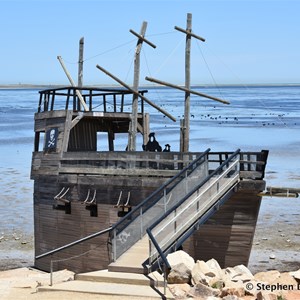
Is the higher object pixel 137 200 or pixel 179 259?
pixel 137 200

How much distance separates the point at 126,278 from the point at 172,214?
2.45 meters

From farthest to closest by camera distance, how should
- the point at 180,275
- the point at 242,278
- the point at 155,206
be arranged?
1. the point at 155,206
2. the point at 242,278
3. the point at 180,275

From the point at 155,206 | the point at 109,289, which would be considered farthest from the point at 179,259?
the point at 109,289

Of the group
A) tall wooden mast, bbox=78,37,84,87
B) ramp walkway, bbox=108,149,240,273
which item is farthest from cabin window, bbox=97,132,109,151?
ramp walkway, bbox=108,149,240,273

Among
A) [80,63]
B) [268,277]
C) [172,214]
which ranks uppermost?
[80,63]

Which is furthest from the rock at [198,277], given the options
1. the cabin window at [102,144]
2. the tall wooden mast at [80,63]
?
the cabin window at [102,144]

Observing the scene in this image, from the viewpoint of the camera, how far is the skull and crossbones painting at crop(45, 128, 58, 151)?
87.1 feet

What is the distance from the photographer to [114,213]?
78.5ft

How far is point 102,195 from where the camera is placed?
24312 mm

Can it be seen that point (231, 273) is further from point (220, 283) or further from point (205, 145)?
point (205, 145)

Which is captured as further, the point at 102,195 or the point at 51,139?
the point at 51,139

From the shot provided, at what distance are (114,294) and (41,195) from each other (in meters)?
10.3

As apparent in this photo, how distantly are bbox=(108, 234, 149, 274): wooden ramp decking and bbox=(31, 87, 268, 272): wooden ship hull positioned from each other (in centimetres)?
156

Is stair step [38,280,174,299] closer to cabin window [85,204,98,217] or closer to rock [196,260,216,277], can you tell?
rock [196,260,216,277]
